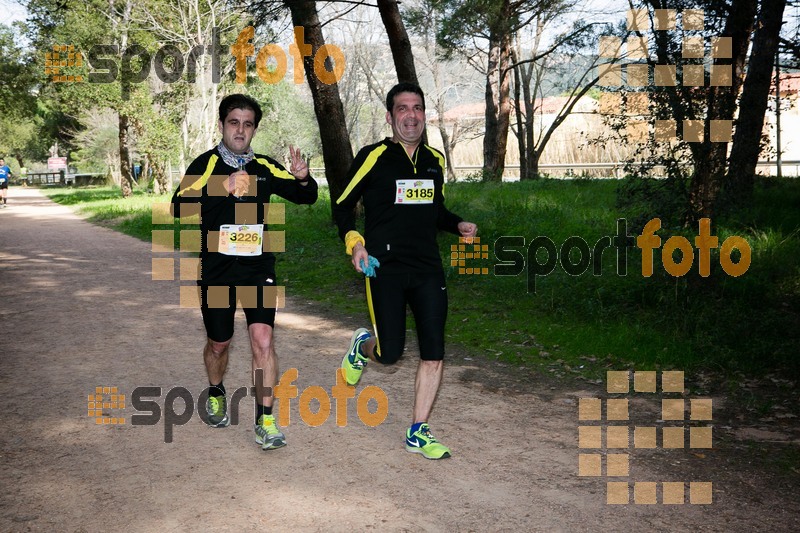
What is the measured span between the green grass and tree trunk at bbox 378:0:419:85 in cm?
340

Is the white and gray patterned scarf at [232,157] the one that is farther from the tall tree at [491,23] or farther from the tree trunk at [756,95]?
the tall tree at [491,23]

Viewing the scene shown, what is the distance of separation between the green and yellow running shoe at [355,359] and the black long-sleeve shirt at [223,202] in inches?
37.0

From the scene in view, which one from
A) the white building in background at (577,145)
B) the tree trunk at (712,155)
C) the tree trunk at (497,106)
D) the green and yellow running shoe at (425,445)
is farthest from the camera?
the white building in background at (577,145)

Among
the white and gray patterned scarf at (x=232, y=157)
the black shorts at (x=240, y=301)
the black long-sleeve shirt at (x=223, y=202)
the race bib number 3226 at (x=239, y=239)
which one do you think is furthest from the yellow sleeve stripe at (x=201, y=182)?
the black shorts at (x=240, y=301)

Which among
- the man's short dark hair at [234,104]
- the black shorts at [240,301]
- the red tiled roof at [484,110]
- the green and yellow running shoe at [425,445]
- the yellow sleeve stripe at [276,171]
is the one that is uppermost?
the red tiled roof at [484,110]

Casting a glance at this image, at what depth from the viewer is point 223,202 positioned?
525 cm

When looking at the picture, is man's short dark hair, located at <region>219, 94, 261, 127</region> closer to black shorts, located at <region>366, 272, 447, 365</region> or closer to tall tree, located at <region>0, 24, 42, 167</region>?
black shorts, located at <region>366, 272, 447, 365</region>

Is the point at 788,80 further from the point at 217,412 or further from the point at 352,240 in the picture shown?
the point at 217,412

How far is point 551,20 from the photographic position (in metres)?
24.5

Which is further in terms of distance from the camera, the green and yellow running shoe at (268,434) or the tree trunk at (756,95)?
the tree trunk at (756,95)

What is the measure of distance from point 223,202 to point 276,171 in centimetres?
44

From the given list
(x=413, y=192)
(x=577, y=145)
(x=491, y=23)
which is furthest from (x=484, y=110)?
(x=413, y=192)

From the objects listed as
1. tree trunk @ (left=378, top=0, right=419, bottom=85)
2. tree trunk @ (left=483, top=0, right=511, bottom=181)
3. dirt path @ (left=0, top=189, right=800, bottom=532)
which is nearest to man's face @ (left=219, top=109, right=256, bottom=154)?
dirt path @ (left=0, top=189, right=800, bottom=532)

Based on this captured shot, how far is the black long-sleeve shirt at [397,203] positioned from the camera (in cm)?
520
